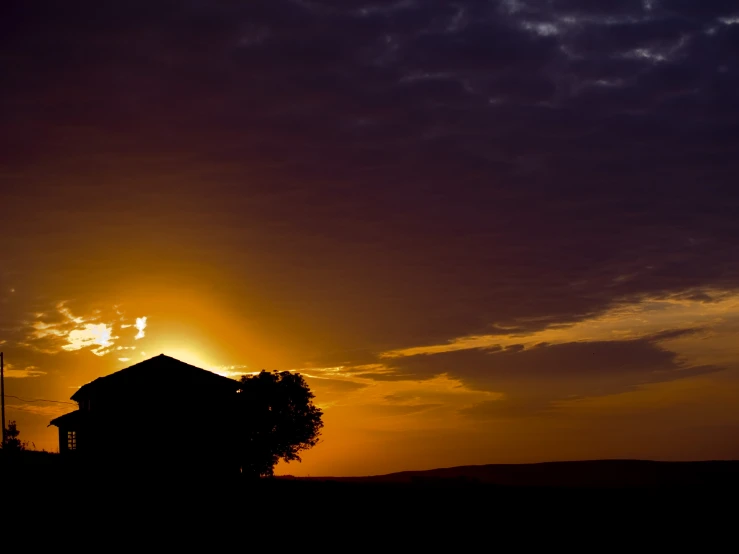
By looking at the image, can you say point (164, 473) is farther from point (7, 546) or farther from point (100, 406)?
point (7, 546)

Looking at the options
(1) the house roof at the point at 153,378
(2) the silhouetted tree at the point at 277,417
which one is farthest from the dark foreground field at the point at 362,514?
(2) the silhouetted tree at the point at 277,417

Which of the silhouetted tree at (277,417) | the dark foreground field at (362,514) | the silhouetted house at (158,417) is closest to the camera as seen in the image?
the dark foreground field at (362,514)

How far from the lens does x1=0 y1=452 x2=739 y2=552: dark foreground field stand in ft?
88.8

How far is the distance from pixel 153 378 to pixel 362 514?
3797cm

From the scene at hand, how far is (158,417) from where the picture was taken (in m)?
63.9

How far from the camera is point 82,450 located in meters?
66.1

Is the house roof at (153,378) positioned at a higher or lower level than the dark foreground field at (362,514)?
higher

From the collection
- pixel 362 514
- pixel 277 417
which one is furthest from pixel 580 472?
pixel 362 514

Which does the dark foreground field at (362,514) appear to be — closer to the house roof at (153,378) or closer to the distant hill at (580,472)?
the house roof at (153,378)

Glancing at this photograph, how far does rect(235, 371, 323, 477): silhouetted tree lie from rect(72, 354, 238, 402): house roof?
77.1 ft

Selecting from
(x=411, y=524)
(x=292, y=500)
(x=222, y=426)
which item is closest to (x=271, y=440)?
(x=222, y=426)

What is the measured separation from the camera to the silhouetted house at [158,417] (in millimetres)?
63219

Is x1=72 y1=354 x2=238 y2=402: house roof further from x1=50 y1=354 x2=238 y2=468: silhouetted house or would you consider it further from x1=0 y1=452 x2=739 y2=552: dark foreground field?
x1=0 y1=452 x2=739 y2=552: dark foreground field

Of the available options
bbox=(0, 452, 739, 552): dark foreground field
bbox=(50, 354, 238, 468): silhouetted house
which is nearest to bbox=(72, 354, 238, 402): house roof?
bbox=(50, 354, 238, 468): silhouetted house
